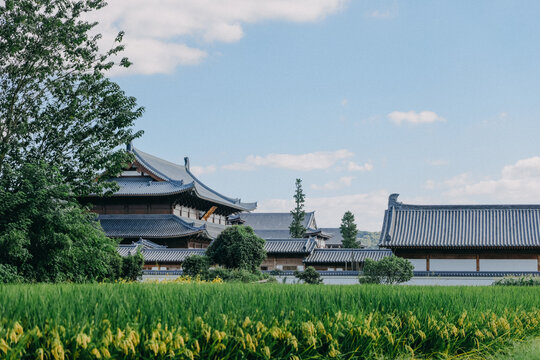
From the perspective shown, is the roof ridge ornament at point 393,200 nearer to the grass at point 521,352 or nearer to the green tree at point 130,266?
the green tree at point 130,266

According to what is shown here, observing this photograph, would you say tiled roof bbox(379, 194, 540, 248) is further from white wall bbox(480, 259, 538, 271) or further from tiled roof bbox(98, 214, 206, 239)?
tiled roof bbox(98, 214, 206, 239)

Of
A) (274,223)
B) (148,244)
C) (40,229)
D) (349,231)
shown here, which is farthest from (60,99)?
(274,223)

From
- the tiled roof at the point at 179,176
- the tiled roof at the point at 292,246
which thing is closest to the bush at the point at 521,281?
the tiled roof at the point at 292,246

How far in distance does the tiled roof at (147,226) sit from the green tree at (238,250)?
1358 centimetres

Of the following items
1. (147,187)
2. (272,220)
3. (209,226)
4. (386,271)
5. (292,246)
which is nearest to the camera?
(386,271)

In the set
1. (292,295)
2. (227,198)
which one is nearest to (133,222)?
(227,198)

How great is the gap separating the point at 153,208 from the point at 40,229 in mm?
25876

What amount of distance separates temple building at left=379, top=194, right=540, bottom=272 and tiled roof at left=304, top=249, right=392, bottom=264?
2895 mm

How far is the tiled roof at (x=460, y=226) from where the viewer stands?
98.2 feet

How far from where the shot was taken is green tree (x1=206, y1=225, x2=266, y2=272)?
2261cm

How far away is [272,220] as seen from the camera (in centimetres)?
7150

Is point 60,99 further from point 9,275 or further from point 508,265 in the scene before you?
point 508,265

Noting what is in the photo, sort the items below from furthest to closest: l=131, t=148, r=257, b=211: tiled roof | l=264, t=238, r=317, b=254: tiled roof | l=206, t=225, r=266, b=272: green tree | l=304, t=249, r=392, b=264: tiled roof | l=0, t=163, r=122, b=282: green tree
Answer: l=131, t=148, r=257, b=211: tiled roof
l=264, t=238, r=317, b=254: tiled roof
l=304, t=249, r=392, b=264: tiled roof
l=206, t=225, r=266, b=272: green tree
l=0, t=163, r=122, b=282: green tree

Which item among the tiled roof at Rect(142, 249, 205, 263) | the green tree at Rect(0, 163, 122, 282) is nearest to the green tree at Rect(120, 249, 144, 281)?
the green tree at Rect(0, 163, 122, 282)
